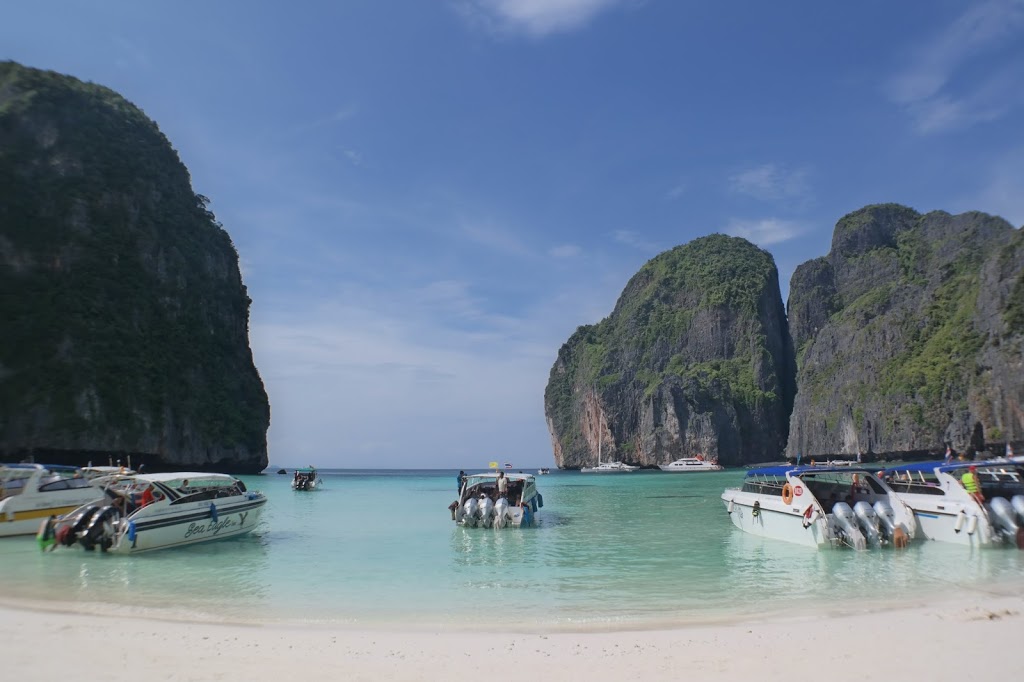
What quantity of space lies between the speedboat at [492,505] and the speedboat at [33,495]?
12254mm

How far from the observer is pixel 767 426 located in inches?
5246

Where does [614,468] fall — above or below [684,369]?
below

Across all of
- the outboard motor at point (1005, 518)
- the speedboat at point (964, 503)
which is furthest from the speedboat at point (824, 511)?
the outboard motor at point (1005, 518)

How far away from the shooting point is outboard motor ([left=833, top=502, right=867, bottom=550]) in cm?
1623

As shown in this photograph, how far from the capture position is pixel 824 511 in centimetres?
1759

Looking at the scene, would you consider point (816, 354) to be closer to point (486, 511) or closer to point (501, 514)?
point (501, 514)

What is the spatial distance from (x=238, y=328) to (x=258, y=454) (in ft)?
59.4

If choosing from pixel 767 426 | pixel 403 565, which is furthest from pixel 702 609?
pixel 767 426

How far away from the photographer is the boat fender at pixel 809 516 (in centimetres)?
1695

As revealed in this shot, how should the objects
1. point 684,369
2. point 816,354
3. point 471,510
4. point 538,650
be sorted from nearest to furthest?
point 538,650 → point 471,510 → point 816,354 → point 684,369

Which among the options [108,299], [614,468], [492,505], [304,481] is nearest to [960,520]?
[492,505]

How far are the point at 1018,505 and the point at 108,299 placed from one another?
249ft

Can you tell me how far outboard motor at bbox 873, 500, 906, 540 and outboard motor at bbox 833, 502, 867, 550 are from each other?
0.76m

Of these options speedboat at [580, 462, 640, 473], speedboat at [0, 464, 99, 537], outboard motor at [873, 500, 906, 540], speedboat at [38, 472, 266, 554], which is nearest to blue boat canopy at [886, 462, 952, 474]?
outboard motor at [873, 500, 906, 540]
